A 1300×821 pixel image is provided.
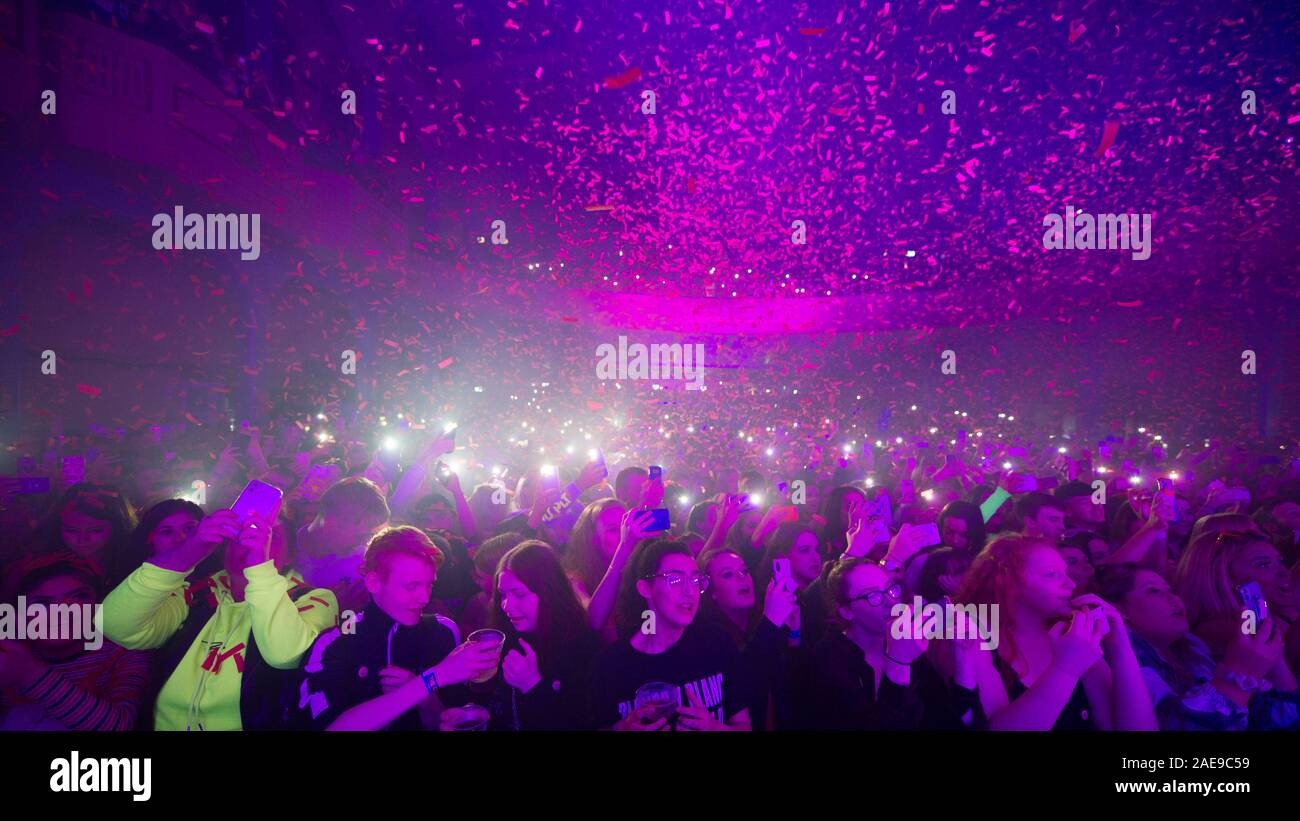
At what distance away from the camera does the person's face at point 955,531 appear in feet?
15.4

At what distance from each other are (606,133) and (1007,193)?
907 cm

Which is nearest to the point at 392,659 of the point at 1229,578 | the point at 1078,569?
the point at 1078,569

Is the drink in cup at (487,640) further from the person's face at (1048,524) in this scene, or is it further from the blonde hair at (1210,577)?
the person's face at (1048,524)

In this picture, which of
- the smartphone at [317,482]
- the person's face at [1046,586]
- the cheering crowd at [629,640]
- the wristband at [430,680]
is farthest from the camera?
the smartphone at [317,482]

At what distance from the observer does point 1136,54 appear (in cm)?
715

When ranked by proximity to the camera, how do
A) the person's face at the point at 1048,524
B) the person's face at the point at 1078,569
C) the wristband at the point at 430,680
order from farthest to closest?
the person's face at the point at 1048,524, the person's face at the point at 1078,569, the wristband at the point at 430,680

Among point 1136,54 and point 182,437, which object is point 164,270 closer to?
point 182,437

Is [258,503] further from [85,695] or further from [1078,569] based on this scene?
[1078,569]

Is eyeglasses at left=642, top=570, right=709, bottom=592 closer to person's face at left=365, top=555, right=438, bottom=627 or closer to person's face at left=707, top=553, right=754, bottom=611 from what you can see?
person's face at left=707, top=553, right=754, bottom=611

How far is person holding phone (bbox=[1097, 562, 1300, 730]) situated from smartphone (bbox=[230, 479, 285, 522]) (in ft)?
12.5

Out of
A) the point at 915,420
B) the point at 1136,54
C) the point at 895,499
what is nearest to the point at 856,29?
the point at 1136,54

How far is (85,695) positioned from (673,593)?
2330mm

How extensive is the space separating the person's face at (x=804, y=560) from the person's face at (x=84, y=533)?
15.0ft

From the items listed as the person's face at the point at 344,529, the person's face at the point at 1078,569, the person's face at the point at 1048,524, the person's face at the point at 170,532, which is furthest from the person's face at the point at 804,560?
the person's face at the point at 170,532
